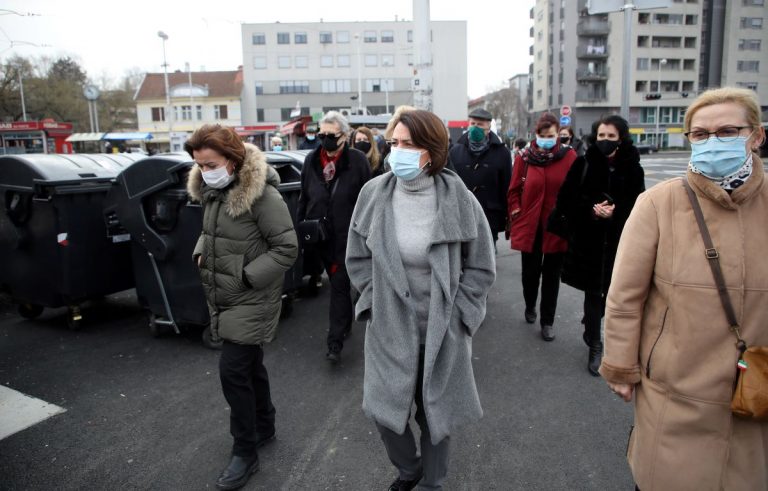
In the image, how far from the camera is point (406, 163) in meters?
2.58

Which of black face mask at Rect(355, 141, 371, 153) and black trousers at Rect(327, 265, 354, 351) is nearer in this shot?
black trousers at Rect(327, 265, 354, 351)

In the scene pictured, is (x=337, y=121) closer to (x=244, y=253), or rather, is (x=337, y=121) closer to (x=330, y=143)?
(x=330, y=143)

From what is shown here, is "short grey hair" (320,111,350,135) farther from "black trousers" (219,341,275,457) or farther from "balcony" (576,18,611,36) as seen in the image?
"balcony" (576,18,611,36)

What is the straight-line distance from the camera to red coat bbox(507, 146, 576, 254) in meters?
5.12

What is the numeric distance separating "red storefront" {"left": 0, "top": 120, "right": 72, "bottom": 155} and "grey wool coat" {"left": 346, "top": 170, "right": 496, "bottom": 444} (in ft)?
153

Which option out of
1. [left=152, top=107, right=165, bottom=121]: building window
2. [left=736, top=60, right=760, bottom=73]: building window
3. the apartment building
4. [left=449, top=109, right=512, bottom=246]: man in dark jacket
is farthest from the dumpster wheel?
[left=736, top=60, right=760, bottom=73]: building window

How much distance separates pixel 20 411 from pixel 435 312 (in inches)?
134

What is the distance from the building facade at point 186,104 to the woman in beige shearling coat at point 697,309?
6997 centimetres

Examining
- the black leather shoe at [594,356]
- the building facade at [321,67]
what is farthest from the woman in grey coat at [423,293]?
the building facade at [321,67]

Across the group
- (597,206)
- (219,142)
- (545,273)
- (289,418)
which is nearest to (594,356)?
(545,273)

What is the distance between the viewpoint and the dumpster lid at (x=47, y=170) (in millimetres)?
5527

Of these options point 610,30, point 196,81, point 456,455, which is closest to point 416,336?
point 456,455

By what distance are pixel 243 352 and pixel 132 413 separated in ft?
4.88

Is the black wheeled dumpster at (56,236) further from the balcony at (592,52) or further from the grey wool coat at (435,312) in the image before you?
the balcony at (592,52)
